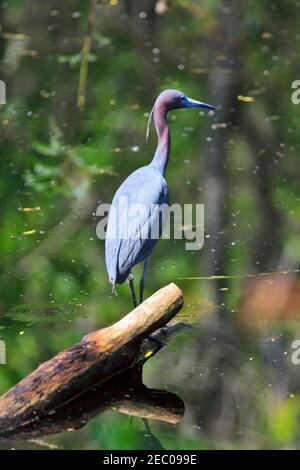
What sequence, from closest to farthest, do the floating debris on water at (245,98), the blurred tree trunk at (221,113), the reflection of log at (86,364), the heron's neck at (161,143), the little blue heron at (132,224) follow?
the reflection of log at (86,364)
the little blue heron at (132,224)
the heron's neck at (161,143)
the blurred tree trunk at (221,113)
the floating debris on water at (245,98)

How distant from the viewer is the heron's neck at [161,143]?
4793 millimetres

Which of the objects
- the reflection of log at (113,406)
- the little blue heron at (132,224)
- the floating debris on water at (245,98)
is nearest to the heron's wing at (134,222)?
the little blue heron at (132,224)

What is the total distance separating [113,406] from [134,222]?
84 cm

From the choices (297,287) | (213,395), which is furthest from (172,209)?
(213,395)

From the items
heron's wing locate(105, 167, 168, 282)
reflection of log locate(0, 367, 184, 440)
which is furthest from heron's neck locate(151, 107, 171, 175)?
reflection of log locate(0, 367, 184, 440)

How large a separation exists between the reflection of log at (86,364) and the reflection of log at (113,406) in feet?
0.10

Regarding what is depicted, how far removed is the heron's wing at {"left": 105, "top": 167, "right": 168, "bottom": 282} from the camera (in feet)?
14.7

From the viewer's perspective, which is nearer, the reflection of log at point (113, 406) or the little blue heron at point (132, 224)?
the reflection of log at point (113, 406)

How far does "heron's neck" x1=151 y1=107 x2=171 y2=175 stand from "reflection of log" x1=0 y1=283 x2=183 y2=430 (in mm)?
763

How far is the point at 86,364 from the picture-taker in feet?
13.2

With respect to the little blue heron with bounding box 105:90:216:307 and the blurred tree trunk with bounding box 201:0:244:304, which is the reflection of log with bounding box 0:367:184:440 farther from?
the blurred tree trunk with bounding box 201:0:244:304

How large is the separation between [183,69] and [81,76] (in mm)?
821

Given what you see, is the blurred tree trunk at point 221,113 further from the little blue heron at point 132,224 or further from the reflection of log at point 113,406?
the reflection of log at point 113,406

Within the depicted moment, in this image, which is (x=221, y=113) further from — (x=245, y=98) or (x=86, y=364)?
(x=86, y=364)
